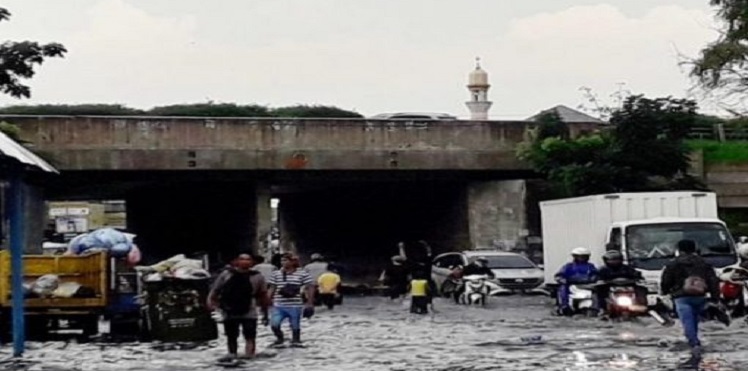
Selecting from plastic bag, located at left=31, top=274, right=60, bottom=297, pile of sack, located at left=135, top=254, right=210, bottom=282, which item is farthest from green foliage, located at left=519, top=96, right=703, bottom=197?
plastic bag, located at left=31, top=274, right=60, bottom=297

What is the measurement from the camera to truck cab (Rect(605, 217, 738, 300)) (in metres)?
28.6

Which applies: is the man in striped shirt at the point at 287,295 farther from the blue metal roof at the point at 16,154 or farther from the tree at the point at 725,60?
the tree at the point at 725,60

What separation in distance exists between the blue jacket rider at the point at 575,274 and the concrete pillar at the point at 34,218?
20160mm

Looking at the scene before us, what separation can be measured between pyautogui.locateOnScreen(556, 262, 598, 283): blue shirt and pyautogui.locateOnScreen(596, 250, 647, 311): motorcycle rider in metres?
1.43

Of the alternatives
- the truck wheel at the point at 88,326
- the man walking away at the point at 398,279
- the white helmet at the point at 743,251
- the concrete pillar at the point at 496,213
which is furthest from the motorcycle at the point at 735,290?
the concrete pillar at the point at 496,213

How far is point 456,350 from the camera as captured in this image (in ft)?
67.5

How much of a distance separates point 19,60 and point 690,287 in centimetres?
1349

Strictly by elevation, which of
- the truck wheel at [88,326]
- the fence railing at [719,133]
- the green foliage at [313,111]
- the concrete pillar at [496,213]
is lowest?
the truck wheel at [88,326]

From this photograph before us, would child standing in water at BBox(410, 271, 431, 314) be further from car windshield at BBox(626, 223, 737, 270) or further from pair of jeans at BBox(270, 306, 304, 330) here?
pair of jeans at BBox(270, 306, 304, 330)

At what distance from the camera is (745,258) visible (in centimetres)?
2862

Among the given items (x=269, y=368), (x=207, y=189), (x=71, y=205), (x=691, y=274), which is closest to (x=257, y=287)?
(x=269, y=368)

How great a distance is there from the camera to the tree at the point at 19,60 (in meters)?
26.3

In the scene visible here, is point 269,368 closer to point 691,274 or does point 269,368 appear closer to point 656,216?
point 691,274

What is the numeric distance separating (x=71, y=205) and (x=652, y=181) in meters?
54.2
